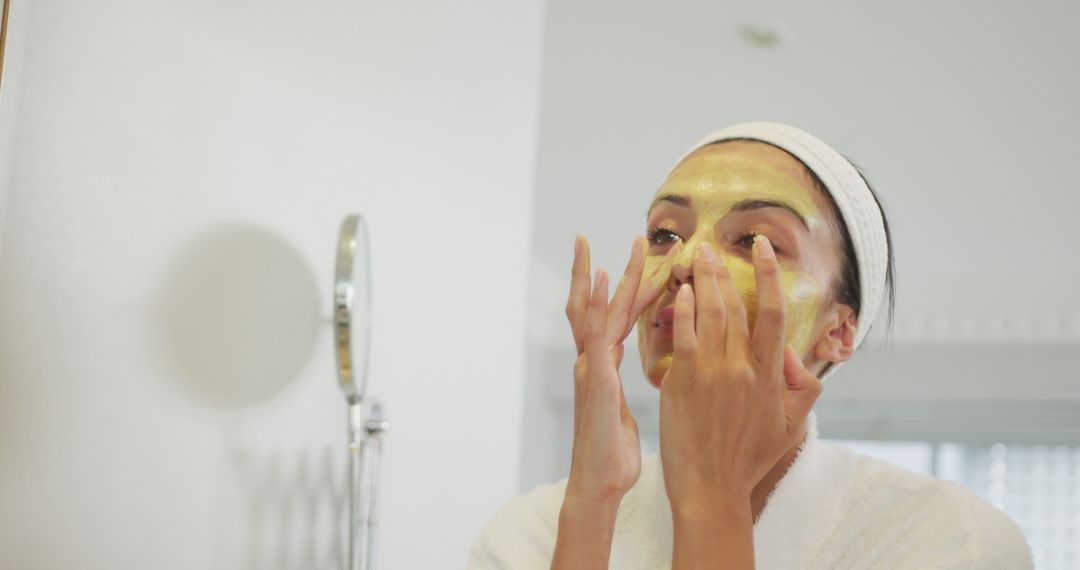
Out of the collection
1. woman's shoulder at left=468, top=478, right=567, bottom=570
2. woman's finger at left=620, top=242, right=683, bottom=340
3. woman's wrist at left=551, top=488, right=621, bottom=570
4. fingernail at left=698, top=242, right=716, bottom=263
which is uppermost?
fingernail at left=698, top=242, right=716, bottom=263

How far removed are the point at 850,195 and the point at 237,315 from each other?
0.76 m

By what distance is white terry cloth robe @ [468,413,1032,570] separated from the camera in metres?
0.79

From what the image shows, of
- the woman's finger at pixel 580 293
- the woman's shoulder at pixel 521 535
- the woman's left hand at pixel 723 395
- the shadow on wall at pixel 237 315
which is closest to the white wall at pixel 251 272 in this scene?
the shadow on wall at pixel 237 315

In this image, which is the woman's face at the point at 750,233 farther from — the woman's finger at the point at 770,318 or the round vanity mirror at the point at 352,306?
the round vanity mirror at the point at 352,306

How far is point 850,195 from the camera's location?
944 millimetres

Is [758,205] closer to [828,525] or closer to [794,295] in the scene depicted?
[794,295]

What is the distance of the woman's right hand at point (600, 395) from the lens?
32.8 inches

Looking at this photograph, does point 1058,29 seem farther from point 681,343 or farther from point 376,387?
point 681,343

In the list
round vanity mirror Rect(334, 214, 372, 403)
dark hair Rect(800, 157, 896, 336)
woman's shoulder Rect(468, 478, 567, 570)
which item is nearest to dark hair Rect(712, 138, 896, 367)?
dark hair Rect(800, 157, 896, 336)

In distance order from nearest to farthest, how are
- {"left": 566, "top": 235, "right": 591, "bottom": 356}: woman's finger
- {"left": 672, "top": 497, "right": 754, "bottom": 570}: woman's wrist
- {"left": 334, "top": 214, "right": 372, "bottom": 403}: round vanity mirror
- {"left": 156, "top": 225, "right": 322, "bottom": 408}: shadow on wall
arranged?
{"left": 672, "top": 497, "right": 754, "bottom": 570}: woman's wrist, {"left": 566, "top": 235, "right": 591, "bottom": 356}: woman's finger, {"left": 156, "top": 225, "right": 322, "bottom": 408}: shadow on wall, {"left": 334, "top": 214, "right": 372, "bottom": 403}: round vanity mirror

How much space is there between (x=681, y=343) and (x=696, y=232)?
0.18 meters

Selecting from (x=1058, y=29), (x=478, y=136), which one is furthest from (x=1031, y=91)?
(x=478, y=136)

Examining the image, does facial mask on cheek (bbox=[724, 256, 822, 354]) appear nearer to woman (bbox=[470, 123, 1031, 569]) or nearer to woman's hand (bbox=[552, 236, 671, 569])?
woman (bbox=[470, 123, 1031, 569])

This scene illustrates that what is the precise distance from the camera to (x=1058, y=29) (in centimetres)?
219
